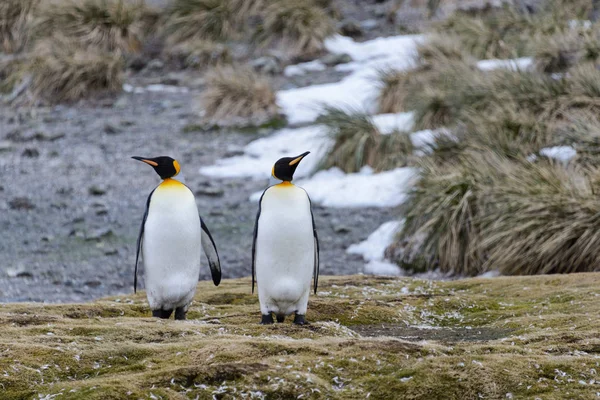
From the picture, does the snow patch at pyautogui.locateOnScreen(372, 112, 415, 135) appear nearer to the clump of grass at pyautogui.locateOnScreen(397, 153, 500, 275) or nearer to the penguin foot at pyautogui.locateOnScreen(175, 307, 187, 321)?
the clump of grass at pyautogui.locateOnScreen(397, 153, 500, 275)

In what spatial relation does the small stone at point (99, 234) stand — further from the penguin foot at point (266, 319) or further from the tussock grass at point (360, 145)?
the penguin foot at point (266, 319)

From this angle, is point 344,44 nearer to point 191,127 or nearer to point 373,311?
point 191,127

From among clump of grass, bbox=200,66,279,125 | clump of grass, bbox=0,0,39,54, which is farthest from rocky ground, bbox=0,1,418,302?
clump of grass, bbox=0,0,39,54

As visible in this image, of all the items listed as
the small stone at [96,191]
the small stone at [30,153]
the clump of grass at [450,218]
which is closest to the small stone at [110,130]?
the small stone at [30,153]

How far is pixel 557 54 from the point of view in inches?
504

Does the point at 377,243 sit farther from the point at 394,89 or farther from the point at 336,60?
the point at 336,60

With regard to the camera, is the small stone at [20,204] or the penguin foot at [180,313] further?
the small stone at [20,204]

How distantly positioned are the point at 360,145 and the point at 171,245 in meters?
6.80

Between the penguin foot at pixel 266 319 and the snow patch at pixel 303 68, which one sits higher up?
the snow patch at pixel 303 68

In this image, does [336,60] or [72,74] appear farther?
[336,60]

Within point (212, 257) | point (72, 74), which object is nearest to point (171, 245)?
point (212, 257)

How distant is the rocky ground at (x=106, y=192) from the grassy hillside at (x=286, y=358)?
12.9 ft

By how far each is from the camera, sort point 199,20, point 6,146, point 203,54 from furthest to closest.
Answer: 1. point 199,20
2. point 203,54
3. point 6,146

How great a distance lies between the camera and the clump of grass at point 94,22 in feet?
54.8
